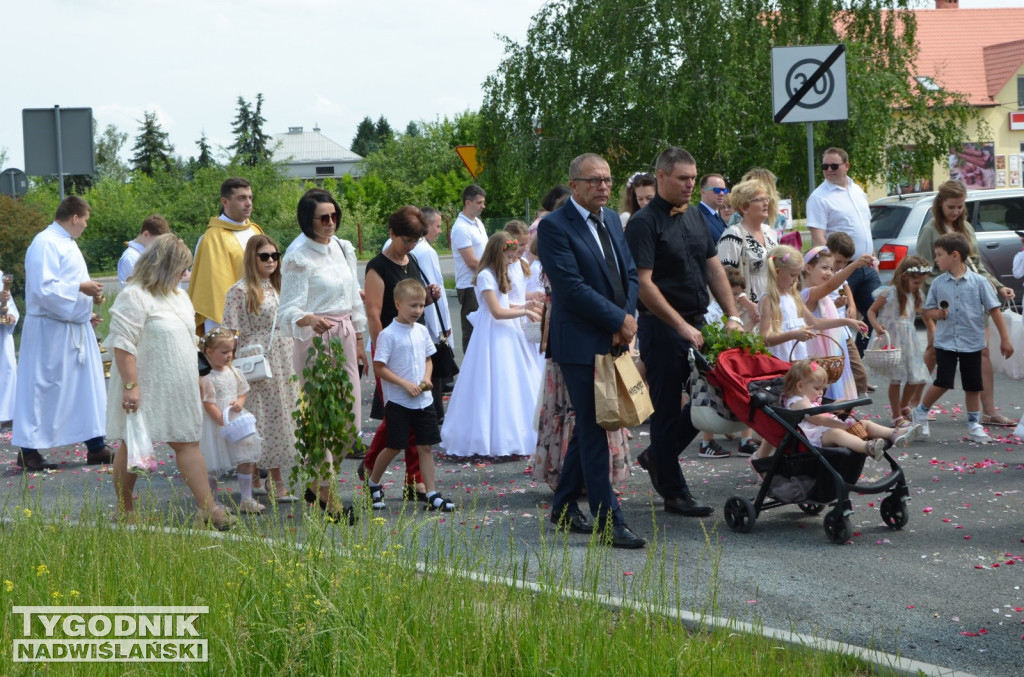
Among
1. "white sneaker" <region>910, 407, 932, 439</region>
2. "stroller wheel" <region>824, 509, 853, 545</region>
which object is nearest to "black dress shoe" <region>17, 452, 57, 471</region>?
"stroller wheel" <region>824, 509, 853, 545</region>

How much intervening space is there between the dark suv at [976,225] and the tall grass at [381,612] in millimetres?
12972

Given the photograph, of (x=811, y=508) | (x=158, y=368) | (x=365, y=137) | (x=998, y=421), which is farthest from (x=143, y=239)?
(x=365, y=137)

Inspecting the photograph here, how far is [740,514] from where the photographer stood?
7270 mm

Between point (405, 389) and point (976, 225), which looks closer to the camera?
point (405, 389)

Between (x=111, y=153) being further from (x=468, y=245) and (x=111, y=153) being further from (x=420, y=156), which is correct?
(x=468, y=245)

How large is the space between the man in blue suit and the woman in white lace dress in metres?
2.19

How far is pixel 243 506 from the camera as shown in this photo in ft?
26.9

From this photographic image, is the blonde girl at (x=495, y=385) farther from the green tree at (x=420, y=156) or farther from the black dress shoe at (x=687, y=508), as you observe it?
the green tree at (x=420, y=156)

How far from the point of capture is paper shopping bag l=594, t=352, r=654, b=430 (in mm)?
6871

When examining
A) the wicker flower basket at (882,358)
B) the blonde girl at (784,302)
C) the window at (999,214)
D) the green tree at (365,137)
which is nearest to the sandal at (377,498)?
the blonde girl at (784,302)

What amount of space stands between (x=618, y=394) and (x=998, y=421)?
5.07 meters

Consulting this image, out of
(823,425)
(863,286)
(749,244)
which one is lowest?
(823,425)

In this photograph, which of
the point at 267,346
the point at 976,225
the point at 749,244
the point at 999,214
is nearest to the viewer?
the point at 267,346

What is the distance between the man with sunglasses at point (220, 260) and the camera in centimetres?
941
